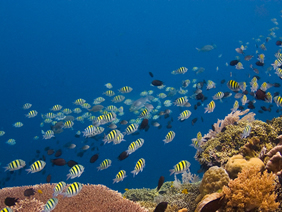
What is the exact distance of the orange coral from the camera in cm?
319

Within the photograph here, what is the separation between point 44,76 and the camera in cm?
6259

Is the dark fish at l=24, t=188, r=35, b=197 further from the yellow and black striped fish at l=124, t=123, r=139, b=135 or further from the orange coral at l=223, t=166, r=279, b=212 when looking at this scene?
the orange coral at l=223, t=166, r=279, b=212

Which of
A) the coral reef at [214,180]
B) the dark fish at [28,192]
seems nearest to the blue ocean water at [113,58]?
the dark fish at [28,192]

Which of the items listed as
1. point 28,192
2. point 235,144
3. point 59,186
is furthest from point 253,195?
point 28,192

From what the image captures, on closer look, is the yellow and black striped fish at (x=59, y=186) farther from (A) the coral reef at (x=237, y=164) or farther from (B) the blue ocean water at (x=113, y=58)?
(B) the blue ocean water at (x=113, y=58)

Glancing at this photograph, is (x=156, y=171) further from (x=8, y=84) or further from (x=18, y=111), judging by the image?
(x=8, y=84)

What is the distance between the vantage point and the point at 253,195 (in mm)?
3258

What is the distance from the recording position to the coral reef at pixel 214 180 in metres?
4.17

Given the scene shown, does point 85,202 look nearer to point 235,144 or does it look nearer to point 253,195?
point 253,195

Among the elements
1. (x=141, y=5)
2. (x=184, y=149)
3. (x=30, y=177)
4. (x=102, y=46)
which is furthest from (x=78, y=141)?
(x=141, y=5)

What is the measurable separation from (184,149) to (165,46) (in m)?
48.8

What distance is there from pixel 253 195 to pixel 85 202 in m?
4.16

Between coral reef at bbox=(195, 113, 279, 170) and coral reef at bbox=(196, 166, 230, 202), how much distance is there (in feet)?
4.79

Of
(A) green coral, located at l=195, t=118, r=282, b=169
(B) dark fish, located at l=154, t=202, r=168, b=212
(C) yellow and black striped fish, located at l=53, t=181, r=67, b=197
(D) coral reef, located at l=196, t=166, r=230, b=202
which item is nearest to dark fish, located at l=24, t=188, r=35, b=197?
(C) yellow and black striped fish, located at l=53, t=181, r=67, b=197
